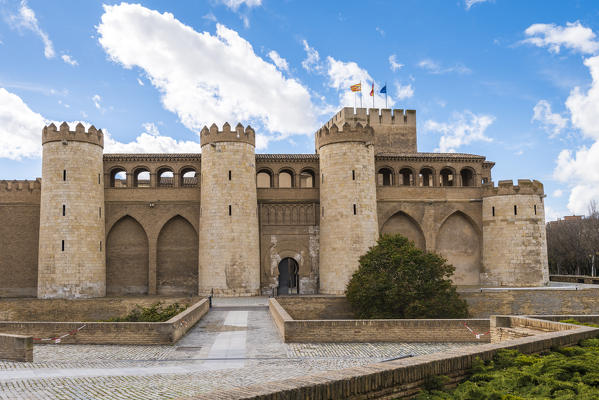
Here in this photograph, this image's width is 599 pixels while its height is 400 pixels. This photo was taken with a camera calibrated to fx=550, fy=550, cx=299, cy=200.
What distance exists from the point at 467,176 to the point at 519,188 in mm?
3512

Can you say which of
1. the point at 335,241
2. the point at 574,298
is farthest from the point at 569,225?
the point at 335,241

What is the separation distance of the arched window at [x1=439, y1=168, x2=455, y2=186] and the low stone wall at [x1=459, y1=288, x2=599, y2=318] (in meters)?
8.69

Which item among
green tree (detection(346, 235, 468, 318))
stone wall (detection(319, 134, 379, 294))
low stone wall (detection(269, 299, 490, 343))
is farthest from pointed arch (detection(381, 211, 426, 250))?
low stone wall (detection(269, 299, 490, 343))

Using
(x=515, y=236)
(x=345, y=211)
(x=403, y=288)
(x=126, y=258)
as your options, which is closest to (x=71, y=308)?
(x=126, y=258)

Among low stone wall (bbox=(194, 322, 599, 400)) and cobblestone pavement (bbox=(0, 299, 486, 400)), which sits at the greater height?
low stone wall (bbox=(194, 322, 599, 400))

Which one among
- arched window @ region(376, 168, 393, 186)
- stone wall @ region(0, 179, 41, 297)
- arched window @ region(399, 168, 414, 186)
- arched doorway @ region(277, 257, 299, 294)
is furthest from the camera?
arched window @ region(376, 168, 393, 186)

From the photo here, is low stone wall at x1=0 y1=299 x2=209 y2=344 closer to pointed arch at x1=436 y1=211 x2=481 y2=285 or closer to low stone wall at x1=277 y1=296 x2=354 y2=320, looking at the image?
low stone wall at x1=277 y1=296 x2=354 y2=320

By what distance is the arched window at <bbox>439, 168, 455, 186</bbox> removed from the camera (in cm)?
3117

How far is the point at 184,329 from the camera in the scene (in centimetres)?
1498

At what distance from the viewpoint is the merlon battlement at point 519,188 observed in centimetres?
2888

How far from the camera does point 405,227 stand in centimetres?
2961

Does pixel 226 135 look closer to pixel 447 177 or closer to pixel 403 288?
pixel 403 288

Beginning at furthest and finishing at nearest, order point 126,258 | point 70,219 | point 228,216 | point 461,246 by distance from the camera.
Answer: point 461,246, point 126,258, point 228,216, point 70,219

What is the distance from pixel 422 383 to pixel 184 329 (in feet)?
32.5
